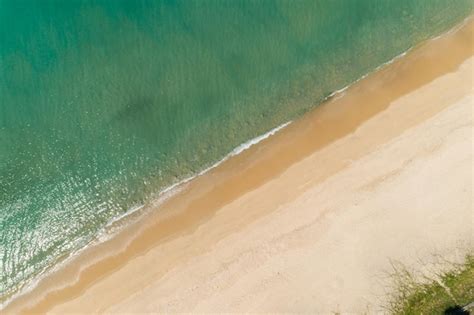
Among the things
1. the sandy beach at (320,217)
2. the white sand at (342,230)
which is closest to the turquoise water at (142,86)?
the sandy beach at (320,217)

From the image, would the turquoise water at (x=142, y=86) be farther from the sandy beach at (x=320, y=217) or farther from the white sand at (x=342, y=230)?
the white sand at (x=342, y=230)

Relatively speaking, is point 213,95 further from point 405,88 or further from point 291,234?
point 405,88

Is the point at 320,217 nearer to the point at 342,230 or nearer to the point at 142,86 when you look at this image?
the point at 342,230

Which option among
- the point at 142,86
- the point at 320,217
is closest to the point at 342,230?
the point at 320,217

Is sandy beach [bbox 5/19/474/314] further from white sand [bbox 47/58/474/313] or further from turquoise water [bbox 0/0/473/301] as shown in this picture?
turquoise water [bbox 0/0/473/301]

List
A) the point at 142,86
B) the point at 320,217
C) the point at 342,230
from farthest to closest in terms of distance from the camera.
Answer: the point at 142,86, the point at 320,217, the point at 342,230

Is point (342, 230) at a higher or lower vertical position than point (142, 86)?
lower

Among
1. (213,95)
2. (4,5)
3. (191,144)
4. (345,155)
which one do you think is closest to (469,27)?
(345,155)
